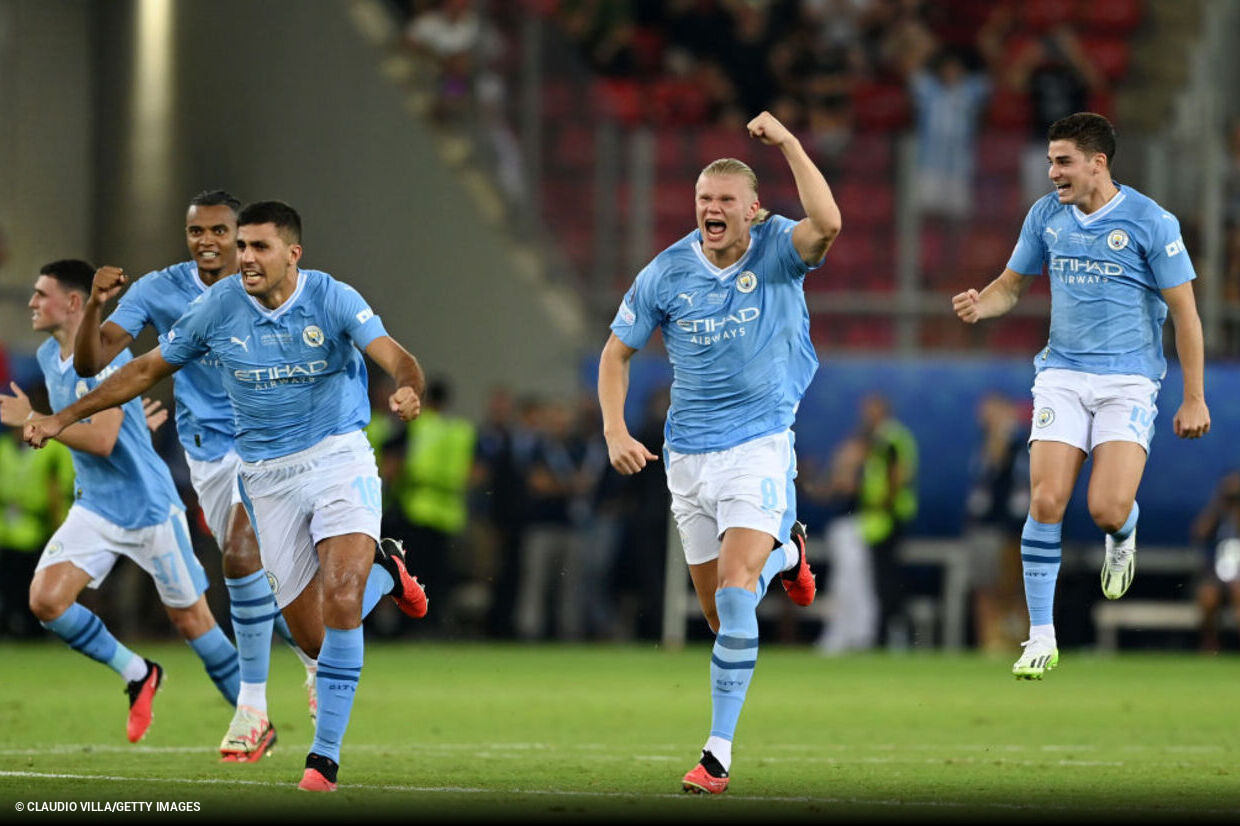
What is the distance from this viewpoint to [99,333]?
10.1 metres

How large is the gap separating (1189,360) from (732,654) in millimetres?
2661

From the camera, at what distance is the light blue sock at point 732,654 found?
898 centimetres

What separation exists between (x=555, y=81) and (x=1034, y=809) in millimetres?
13094

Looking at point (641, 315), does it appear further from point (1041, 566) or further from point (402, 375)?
point (1041, 566)

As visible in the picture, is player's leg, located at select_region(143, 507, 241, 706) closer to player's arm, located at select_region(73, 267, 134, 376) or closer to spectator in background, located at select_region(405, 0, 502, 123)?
player's arm, located at select_region(73, 267, 134, 376)

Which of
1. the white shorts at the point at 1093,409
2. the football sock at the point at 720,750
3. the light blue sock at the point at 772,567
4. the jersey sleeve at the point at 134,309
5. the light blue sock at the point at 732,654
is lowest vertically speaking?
the football sock at the point at 720,750

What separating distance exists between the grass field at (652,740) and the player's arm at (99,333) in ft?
6.12

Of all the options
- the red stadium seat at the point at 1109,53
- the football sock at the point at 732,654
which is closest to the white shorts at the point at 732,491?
the football sock at the point at 732,654

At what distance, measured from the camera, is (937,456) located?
2080 cm

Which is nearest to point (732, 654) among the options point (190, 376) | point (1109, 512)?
point (1109, 512)

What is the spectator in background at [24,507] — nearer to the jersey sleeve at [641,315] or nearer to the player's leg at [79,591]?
the player's leg at [79,591]

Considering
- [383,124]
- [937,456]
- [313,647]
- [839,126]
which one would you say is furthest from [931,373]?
[313,647]

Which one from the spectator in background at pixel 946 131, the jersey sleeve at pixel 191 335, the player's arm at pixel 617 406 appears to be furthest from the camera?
the spectator in background at pixel 946 131

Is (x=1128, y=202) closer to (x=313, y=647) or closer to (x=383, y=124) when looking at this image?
(x=313, y=647)
